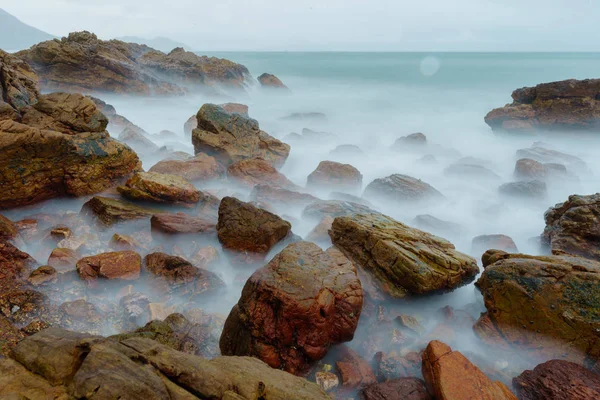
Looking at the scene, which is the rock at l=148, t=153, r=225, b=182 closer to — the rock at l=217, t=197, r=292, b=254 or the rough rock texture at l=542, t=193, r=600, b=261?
the rock at l=217, t=197, r=292, b=254

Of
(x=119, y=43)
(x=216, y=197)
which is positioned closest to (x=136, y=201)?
(x=216, y=197)

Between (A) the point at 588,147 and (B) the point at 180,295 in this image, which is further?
(A) the point at 588,147

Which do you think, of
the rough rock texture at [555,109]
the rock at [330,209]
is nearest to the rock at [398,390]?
the rock at [330,209]

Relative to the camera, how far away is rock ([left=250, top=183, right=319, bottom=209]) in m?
10.5

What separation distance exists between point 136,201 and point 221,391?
6.69 meters

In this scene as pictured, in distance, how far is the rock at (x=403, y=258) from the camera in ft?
20.3

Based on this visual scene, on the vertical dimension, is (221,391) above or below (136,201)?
above

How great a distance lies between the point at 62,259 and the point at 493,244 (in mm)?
10091

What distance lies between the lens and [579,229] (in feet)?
24.6

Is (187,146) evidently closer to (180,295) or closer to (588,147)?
(180,295)

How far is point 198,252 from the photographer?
7234 mm

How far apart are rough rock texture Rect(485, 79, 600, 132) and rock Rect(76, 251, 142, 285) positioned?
23567 mm

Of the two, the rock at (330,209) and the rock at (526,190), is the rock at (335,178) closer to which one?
the rock at (330,209)

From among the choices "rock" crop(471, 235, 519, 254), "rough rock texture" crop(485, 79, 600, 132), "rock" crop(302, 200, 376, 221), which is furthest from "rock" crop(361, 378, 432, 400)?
"rough rock texture" crop(485, 79, 600, 132)
